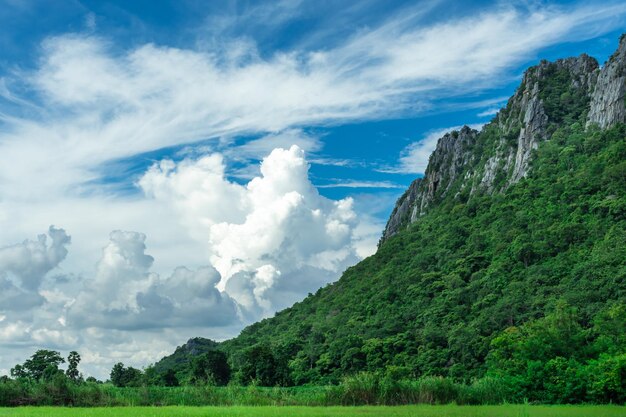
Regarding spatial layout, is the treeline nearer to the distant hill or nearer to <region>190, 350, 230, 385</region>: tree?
<region>190, 350, 230, 385</region>: tree

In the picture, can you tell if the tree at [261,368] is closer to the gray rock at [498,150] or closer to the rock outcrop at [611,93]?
the gray rock at [498,150]

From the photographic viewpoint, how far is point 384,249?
16150 centimetres

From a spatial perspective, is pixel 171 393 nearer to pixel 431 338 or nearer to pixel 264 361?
pixel 264 361

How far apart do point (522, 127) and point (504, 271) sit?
177 ft

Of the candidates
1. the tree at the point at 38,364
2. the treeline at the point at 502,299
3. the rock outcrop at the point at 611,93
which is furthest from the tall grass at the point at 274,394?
the rock outcrop at the point at 611,93

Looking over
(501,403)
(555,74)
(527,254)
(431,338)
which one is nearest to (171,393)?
(501,403)

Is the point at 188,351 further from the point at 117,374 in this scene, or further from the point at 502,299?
the point at 502,299

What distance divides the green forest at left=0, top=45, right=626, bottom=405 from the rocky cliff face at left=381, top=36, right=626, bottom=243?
4.32ft

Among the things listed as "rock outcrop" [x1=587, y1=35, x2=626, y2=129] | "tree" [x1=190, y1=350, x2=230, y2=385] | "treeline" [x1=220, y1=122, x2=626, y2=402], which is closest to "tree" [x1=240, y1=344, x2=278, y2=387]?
"treeline" [x1=220, y1=122, x2=626, y2=402]

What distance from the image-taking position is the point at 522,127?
153375 mm

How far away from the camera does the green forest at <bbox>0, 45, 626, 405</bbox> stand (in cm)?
5025

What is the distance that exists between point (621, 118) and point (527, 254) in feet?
116

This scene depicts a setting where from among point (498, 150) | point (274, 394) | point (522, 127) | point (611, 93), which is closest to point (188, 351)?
point (498, 150)

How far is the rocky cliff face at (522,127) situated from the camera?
13525 cm
